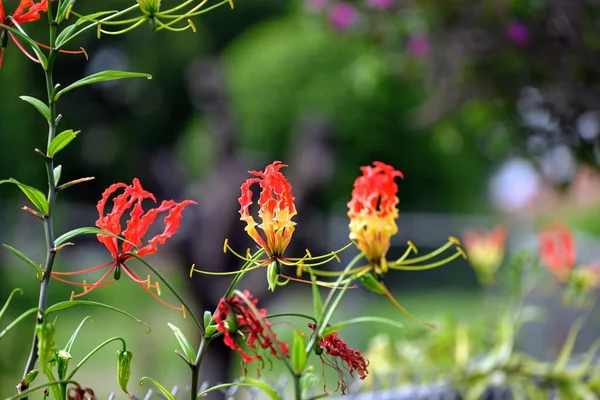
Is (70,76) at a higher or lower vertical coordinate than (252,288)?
higher

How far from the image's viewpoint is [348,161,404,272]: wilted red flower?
67 cm

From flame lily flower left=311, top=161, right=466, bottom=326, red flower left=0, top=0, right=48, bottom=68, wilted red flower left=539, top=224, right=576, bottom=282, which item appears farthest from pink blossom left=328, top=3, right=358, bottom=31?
flame lily flower left=311, top=161, right=466, bottom=326

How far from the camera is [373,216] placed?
2.21 ft

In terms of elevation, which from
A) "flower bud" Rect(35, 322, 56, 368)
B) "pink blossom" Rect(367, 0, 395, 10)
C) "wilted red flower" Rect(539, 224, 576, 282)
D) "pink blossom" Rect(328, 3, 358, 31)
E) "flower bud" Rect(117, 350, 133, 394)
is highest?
"pink blossom" Rect(328, 3, 358, 31)

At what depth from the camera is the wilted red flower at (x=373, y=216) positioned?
669 millimetres

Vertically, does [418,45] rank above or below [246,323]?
above

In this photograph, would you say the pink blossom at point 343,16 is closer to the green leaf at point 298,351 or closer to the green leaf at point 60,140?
the green leaf at point 60,140

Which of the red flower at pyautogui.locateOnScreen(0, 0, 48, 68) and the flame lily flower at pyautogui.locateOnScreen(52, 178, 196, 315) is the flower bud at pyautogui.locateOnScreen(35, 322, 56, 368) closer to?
the flame lily flower at pyautogui.locateOnScreen(52, 178, 196, 315)

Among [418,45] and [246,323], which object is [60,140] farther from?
[418,45]

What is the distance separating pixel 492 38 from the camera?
7.92ft

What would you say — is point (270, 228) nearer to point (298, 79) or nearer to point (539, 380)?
point (539, 380)

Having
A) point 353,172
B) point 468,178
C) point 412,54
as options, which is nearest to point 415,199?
point 468,178

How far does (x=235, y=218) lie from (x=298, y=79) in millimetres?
5666

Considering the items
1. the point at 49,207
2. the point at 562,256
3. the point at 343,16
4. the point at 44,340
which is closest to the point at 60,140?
the point at 49,207
